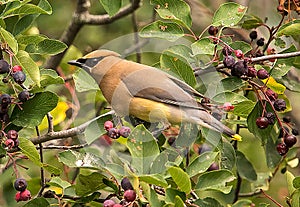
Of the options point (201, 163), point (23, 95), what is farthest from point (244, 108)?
point (23, 95)

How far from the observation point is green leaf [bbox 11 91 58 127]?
2877 millimetres

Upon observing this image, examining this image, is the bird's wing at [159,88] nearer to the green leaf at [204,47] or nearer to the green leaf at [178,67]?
the green leaf at [178,67]

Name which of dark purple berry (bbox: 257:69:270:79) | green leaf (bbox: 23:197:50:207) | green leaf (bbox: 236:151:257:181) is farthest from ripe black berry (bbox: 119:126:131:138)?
green leaf (bbox: 236:151:257:181)

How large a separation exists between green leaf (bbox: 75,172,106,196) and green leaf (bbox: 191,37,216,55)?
0.63 meters

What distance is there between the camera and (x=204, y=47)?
2.92 m

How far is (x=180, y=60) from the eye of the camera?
10.00 ft

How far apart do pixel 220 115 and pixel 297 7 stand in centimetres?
64

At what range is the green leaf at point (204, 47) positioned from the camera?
289 cm

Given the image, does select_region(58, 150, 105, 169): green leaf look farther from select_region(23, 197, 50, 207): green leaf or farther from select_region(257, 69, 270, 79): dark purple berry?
select_region(257, 69, 270, 79): dark purple berry

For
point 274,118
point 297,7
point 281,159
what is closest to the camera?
point 274,118

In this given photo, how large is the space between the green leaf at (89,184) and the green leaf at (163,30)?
2.15 ft

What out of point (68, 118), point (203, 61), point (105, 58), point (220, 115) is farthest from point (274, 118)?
point (68, 118)

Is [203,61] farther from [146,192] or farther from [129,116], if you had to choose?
[146,192]

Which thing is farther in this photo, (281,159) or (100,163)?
(281,159)
